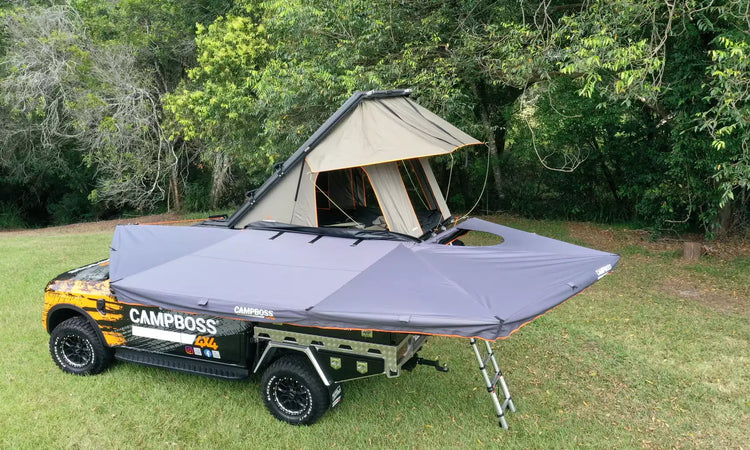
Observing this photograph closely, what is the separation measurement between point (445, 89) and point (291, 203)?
443cm

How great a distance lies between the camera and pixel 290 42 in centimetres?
1177

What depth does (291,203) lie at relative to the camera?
22.4 feet

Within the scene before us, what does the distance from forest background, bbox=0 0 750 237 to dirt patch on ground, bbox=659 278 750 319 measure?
160cm

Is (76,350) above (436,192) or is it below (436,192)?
below

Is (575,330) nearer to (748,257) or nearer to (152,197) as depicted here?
(748,257)

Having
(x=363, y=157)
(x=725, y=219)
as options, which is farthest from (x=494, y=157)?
(x=363, y=157)

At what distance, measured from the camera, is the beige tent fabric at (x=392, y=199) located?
271 inches

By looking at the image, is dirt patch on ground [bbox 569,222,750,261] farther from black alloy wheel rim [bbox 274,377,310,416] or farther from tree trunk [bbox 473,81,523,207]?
black alloy wheel rim [bbox 274,377,310,416]

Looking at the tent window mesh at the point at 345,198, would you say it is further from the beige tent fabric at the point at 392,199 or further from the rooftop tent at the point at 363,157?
the beige tent fabric at the point at 392,199

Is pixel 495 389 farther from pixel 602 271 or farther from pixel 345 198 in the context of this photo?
pixel 345 198

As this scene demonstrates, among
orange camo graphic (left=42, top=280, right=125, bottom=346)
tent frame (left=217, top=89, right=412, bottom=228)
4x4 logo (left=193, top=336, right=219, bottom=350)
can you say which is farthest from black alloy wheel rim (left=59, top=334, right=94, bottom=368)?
tent frame (left=217, top=89, right=412, bottom=228)

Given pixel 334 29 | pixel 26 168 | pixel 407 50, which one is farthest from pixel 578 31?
pixel 26 168

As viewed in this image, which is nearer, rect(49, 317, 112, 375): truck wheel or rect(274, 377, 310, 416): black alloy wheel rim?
rect(274, 377, 310, 416): black alloy wheel rim

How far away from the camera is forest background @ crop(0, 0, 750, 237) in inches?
352
